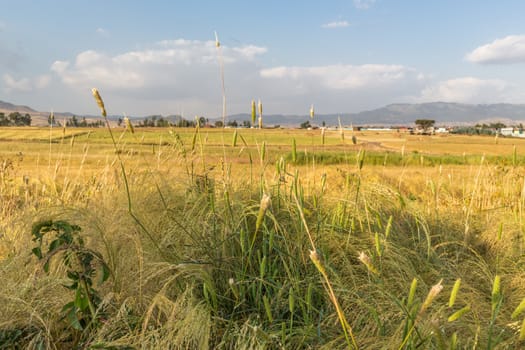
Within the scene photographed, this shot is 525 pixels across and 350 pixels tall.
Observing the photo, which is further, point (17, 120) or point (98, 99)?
point (17, 120)

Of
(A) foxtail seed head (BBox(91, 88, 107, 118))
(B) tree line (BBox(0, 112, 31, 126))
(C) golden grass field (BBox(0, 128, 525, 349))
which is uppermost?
(B) tree line (BBox(0, 112, 31, 126))

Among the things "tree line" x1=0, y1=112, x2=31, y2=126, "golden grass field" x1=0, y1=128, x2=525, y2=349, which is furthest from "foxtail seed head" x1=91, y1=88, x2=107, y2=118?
"tree line" x1=0, y1=112, x2=31, y2=126

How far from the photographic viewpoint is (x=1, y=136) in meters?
48.6

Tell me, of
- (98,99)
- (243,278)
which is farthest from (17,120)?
Result: (243,278)

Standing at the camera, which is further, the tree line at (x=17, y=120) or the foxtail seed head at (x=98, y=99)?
the tree line at (x=17, y=120)

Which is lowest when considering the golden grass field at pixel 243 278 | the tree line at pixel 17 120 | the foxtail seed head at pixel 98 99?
the golden grass field at pixel 243 278

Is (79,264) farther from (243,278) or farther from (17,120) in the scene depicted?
(17,120)

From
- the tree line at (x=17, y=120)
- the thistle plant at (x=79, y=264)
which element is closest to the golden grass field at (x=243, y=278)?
the thistle plant at (x=79, y=264)

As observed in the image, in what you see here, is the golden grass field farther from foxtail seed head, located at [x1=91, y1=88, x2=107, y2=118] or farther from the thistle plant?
foxtail seed head, located at [x1=91, y1=88, x2=107, y2=118]

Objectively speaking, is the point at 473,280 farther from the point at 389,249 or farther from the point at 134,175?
the point at 134,175

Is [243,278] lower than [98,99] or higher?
lower

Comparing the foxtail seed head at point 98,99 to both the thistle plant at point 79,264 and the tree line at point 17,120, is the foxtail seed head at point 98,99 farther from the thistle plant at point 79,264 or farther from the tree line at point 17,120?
the tree line at point 17,120

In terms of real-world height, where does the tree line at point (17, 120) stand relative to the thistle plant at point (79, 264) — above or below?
above

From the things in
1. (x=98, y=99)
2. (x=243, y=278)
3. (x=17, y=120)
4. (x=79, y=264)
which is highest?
(x=17, y=120)
